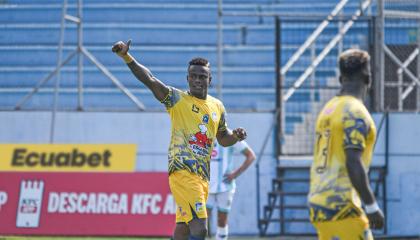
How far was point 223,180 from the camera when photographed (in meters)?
14.7

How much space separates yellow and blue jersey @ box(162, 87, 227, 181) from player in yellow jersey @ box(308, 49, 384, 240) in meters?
3.19

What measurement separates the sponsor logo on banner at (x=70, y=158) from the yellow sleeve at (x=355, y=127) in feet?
37.1

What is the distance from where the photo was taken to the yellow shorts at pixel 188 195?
958 cm

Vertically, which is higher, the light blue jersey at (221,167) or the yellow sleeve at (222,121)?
the yellow sleeve at (222,121)

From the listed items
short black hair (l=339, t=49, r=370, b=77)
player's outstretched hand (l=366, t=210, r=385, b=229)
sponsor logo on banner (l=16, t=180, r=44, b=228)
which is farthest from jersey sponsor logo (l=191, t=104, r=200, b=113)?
sponsor logo on banner (l=16, t=180, r=44, b=228)

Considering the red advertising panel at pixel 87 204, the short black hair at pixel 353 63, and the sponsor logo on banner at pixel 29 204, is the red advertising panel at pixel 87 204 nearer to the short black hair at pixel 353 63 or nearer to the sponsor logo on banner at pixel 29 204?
the sponsor logo on banner at pixel 29 204

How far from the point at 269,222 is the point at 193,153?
831 cm

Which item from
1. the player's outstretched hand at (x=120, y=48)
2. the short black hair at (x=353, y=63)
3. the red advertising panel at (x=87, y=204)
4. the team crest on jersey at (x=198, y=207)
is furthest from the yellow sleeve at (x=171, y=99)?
the red advertising panel at (x=87, y=204)

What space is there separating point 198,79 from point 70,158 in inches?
322

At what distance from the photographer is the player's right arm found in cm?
907

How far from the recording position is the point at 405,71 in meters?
18.4

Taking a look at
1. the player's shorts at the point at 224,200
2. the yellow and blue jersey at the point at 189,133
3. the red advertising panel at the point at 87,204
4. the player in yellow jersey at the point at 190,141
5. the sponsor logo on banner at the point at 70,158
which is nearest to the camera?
the player in yellow jersey at the point at 190,141

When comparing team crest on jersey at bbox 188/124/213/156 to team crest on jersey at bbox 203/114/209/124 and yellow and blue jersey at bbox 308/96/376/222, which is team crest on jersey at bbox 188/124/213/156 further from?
yellow and blue jersey at bbox 308/96/376/222

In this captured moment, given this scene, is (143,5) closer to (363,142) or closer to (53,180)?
(53,180)
